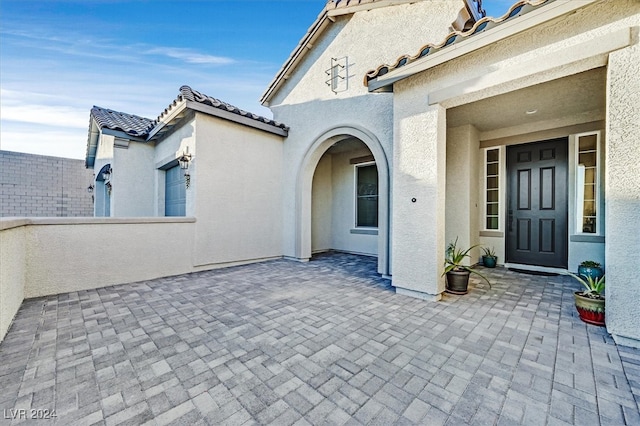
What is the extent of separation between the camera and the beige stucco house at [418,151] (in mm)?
2717

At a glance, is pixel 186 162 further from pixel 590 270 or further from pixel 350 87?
pixel 590 270

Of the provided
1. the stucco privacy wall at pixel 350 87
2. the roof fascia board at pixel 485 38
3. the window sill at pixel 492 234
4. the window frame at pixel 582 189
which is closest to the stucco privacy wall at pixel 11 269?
the stucco privacy wall at pixel 350 87

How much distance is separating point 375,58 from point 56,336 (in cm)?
735

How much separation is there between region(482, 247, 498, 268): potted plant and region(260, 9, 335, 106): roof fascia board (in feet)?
23.7

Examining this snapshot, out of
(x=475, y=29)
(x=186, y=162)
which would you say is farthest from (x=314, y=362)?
(x=186, y=162)

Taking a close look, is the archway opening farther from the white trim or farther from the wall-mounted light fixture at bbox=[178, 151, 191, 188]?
the wall-mounted light fixture at bbox=[178, 151, 191, 188]

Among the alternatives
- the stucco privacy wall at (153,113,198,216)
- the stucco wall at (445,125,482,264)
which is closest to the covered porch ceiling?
the stucco wall at (445,125,482,264)

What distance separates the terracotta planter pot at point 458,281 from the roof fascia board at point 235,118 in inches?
222

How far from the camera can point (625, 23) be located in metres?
2.57

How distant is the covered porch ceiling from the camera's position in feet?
12.9

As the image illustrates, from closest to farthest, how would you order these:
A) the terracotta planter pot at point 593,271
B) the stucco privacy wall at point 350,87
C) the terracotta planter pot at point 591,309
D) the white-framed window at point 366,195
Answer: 1. the terracotta planter pot at point 591,309
2. the terracotta planter pot at point 593,271
3. the stucco privacy wall at point 350,87
4. the white-framed window at point 366,195

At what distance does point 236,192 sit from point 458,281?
17.2 ft

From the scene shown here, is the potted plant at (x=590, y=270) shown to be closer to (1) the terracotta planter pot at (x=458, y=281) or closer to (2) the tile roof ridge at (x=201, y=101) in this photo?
(1) the terracotta planter pot at (x=458, y=281)

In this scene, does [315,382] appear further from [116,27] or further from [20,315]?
[116,27]
